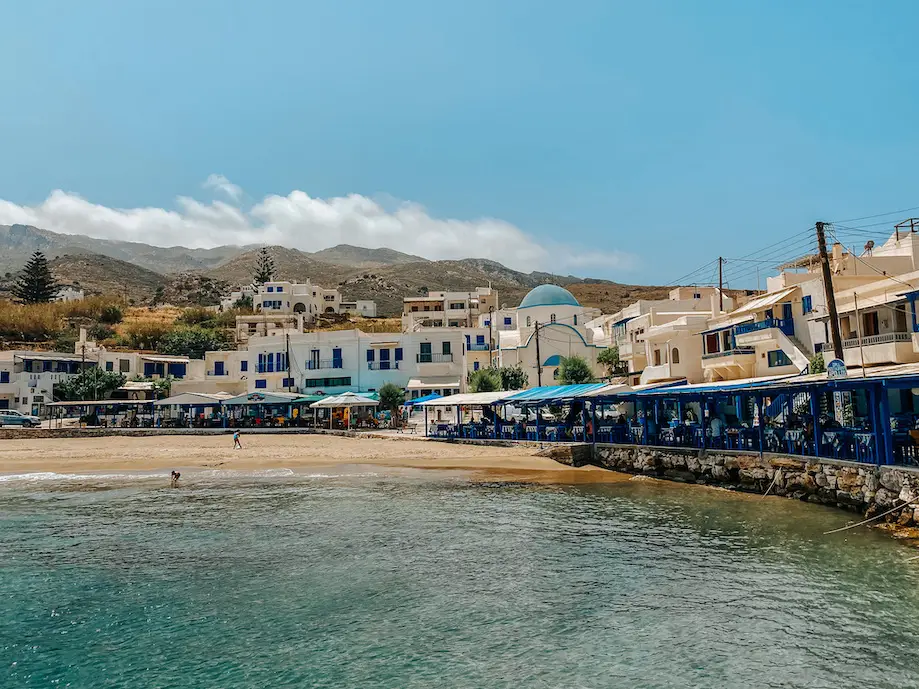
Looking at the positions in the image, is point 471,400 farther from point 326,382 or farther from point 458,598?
point 458,598

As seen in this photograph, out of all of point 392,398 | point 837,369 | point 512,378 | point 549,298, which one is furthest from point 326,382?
point 837,369

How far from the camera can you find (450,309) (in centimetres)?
9862

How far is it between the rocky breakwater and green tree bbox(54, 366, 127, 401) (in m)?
48.6

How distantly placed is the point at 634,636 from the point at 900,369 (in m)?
14.2

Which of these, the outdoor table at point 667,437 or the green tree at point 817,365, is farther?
the outdoor table at point 667,437

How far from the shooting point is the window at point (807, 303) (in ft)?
105

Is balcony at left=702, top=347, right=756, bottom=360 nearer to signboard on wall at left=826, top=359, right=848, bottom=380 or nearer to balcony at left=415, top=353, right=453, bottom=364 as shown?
signboard on wall at left=826, top=359, right=848, bottom=380

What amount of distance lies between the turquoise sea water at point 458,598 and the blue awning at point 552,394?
36.7 ft

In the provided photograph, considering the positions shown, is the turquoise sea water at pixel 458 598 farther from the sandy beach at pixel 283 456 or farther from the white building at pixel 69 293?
the white building at pixel 69 293

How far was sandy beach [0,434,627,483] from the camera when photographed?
103ft

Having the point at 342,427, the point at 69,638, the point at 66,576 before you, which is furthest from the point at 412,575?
the point at 342,427

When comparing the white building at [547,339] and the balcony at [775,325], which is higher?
the white building at [547,339]

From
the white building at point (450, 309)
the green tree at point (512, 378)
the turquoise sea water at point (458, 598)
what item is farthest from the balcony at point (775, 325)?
the white building at point (450, 309)

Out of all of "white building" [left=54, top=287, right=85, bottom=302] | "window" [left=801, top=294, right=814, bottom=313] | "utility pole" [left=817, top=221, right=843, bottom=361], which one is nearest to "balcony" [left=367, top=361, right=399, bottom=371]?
"window" [left=801, top=294, right=814, bottom=313]
